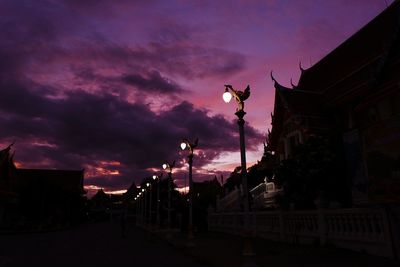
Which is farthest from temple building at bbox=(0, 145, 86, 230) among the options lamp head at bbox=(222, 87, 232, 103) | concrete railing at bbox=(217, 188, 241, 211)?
lamp head at bbox=(222, 87, 232, 103)

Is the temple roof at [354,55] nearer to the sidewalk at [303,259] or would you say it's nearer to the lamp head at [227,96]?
the lamp head at [227,96]

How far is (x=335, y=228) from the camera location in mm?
12992

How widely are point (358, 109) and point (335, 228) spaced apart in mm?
7069

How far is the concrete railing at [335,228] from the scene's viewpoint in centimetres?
1040

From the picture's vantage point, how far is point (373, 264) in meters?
9.45

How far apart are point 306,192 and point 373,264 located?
24.3 feet

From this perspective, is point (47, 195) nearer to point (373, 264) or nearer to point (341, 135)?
point (341, 135)

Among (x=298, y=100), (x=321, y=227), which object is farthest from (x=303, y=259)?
(x=298, y=100)

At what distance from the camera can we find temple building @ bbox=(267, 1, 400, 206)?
11.2 metres

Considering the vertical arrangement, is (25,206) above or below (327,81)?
below

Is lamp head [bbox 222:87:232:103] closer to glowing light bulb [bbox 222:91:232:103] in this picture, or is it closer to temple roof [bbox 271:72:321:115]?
glowing light bulb [bbox 222:91:232:103]

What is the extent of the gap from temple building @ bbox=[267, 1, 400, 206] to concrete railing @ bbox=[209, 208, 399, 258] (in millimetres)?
967

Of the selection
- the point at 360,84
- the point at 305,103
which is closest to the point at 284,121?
the point at 305,103

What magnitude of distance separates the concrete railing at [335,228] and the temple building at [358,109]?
97 cm
